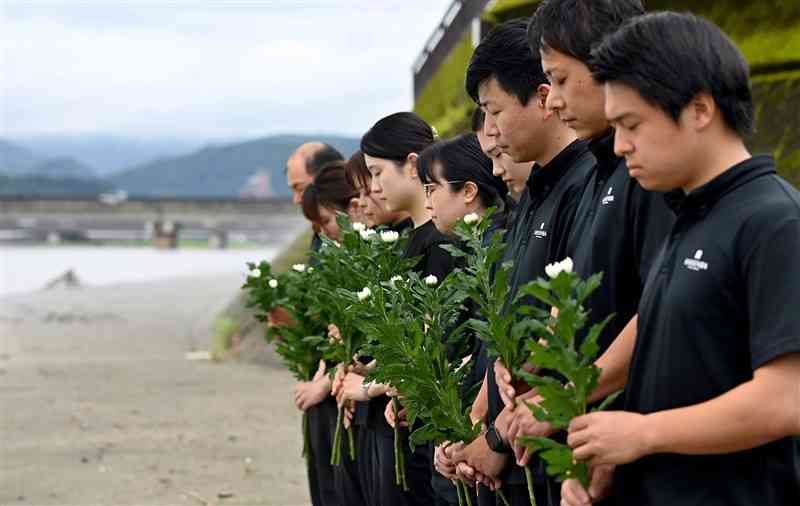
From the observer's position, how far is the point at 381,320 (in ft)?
15.7

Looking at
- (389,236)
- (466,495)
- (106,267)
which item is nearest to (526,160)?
(466,495)

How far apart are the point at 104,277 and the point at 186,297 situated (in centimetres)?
1447

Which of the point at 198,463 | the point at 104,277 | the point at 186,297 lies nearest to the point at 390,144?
the point at 198,463

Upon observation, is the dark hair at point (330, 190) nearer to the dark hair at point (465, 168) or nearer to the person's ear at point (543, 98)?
the dark hair at point (465, 168)

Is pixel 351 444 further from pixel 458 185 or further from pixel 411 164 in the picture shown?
pixel 458 185

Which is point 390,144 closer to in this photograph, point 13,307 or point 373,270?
point 373,270

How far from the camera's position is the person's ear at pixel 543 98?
440 cm

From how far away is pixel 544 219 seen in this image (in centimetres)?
435

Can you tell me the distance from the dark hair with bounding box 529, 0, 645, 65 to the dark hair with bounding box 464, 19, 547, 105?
340mm

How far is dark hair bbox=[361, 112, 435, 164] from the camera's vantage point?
241 inches

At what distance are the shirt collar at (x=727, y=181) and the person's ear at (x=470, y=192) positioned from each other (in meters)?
2.17

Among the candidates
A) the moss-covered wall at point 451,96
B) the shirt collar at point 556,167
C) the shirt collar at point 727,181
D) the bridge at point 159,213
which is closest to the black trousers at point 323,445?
the shirt collar at point 556,167

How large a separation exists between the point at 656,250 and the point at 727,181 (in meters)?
0.40

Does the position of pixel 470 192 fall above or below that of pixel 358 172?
below
